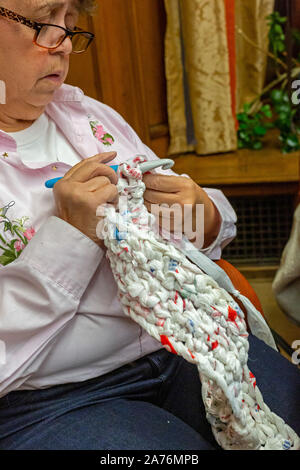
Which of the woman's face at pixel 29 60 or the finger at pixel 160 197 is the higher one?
the woman's face at pixel 29 60

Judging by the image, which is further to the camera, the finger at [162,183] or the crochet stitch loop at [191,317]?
the finger at [162,183]

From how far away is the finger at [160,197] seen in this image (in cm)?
109

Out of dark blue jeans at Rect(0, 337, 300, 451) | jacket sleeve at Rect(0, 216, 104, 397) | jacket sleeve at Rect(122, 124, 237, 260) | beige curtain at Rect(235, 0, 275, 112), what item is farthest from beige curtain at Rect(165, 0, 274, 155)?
jacket sleeve at Rect(0, 216, 104, 397)

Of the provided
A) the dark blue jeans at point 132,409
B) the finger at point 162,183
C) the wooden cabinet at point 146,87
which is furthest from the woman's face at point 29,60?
the wooden cabinet at point 146,87

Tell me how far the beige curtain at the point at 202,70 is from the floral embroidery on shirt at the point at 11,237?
175 centimetres

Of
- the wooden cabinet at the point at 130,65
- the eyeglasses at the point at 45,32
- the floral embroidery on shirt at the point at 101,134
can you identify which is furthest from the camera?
the wooden cabinet at the point at 130,65

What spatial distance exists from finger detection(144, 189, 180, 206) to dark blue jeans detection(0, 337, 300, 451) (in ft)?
0.97

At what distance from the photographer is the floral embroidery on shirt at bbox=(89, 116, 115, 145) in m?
1.28

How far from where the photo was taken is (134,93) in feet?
7.48

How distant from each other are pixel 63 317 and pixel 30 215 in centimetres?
21

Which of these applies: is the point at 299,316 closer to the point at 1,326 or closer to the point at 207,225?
the point at 207,225

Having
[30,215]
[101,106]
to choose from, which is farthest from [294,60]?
[30,215]

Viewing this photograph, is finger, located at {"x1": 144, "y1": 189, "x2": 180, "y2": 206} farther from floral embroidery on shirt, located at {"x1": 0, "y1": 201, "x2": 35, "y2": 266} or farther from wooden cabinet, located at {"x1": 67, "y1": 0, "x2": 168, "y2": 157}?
wooden cabinet, located at {"x1": 67, "y1": 0, "x2": 168, "y2": 157}

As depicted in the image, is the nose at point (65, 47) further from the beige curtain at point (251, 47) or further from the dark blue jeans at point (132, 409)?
the beige curtain at point (251, 47)
